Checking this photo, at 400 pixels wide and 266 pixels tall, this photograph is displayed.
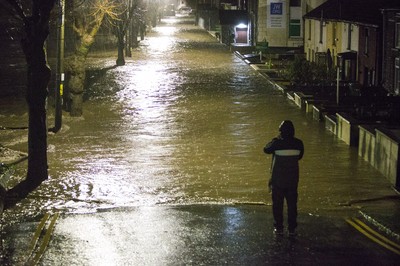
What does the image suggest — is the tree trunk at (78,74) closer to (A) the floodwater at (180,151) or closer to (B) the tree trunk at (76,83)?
(B) the tree trunk at (76,83)

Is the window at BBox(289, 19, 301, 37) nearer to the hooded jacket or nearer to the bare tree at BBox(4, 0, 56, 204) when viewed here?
the bare tree at BBox(4, 0, 56, 204)

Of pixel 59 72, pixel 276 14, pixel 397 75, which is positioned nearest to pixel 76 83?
pixel 59 72

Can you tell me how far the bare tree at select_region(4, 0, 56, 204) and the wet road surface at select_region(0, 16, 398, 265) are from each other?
1.27ft

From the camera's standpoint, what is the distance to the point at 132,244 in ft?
35.1

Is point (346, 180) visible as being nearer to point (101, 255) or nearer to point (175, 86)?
point (101, 255)

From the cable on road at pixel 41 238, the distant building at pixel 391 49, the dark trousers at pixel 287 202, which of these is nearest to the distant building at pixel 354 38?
the distant building at pixel 391 49

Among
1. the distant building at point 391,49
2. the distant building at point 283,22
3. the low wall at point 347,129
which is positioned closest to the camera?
the low wall at point 347,129

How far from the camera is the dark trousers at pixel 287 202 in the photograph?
10914mm

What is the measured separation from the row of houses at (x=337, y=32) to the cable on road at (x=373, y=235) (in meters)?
17.4

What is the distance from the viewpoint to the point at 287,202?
11.0 meters

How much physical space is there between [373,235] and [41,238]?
4.75m

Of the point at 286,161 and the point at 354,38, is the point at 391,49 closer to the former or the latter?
the point at 354,38

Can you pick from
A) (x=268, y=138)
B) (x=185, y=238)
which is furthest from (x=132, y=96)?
(x=185, y=238)

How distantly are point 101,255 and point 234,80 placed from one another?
27836 mm
